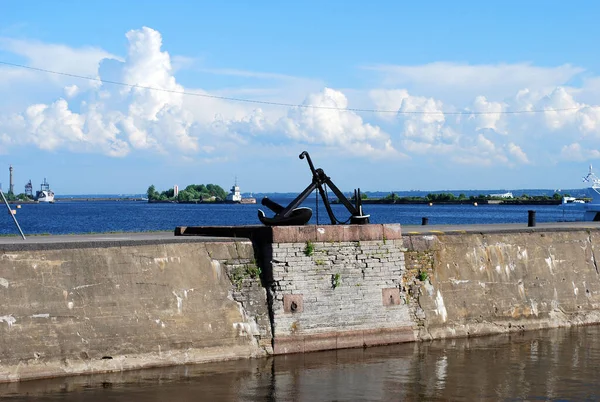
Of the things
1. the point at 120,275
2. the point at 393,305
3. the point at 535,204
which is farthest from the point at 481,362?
the point at 535,204

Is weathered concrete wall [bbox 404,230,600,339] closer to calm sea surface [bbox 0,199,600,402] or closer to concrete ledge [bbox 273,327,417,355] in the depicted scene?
concrete ledge [bbox 273,327,417,355]

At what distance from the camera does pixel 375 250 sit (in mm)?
19172

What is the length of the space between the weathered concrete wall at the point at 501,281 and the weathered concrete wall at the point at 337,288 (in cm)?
78

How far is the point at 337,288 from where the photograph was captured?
18359 mm

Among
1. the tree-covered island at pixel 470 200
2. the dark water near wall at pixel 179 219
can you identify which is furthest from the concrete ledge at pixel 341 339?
the tree-covered island at pixel 470 200

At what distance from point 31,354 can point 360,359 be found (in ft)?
21.4

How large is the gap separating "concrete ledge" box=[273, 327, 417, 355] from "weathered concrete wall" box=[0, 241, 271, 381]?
0.40m

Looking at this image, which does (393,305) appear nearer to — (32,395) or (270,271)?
(270,271)

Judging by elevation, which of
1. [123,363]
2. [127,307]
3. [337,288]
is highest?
[337,288]

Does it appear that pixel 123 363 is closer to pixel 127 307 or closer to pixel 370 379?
pixel 127 307

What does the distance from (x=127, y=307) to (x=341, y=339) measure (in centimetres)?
480

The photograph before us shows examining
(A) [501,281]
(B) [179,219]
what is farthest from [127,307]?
(B) [179,219]

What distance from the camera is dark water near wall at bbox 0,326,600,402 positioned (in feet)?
47.3

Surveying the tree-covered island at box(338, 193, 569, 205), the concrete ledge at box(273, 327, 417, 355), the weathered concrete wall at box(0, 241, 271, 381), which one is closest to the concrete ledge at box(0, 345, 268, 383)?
the weathered concrete wall at box(0, 241, 271, 381)
